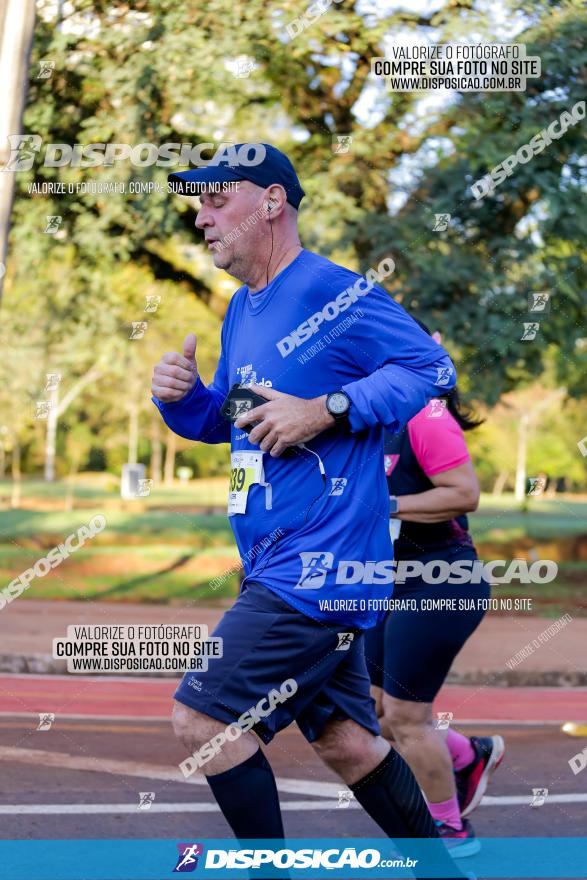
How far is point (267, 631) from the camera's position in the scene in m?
3.28

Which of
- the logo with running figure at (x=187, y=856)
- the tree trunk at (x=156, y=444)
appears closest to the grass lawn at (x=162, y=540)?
the tree trunk at (x=156, y=444)

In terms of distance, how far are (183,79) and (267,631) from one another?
937cm

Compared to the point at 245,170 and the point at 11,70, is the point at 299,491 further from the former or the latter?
the point at 11,70

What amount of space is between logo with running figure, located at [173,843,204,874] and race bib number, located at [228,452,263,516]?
1158 millimetres

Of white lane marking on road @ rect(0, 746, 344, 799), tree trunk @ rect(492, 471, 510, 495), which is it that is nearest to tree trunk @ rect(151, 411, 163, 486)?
tree trunk @ rect(492, 471, 510, 495)

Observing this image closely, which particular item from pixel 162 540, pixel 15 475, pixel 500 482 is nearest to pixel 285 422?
pixel 500 482

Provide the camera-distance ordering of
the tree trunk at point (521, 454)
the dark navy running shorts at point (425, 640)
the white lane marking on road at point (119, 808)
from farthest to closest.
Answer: the tree trunk at point (521, 454)
the white lane marking on road at point (119, 808)
the dark navy running shorts at point (425, 640)

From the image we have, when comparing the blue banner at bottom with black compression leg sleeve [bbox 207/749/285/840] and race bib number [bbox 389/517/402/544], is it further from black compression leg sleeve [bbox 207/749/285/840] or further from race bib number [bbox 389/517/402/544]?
race bib number [bbox 389/517/402/544]

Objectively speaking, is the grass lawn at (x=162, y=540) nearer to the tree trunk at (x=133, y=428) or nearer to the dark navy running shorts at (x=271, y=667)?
the tree trunk at (x=133, y=428)

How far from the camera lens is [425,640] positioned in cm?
462

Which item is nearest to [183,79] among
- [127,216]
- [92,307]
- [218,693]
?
[127,216]

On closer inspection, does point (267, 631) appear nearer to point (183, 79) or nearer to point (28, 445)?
point (183, 79)

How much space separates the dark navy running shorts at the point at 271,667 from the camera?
10.5 feet

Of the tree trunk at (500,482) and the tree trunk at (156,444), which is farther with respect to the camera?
the tree trunk at (156,444)
